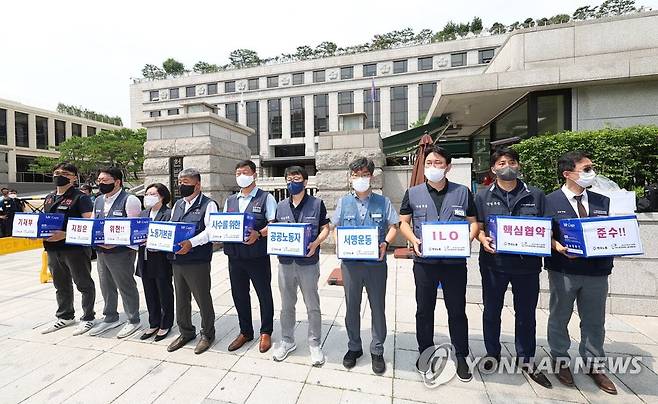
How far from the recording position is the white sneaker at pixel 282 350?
3.67 meters

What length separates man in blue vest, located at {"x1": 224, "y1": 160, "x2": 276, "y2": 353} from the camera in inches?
154

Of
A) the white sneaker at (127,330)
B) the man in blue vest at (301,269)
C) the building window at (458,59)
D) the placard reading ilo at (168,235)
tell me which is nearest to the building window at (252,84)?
the building window at (458,59)

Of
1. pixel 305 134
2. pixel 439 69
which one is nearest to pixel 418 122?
pixel 439 69

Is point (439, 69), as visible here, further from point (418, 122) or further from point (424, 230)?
point (424, 230)

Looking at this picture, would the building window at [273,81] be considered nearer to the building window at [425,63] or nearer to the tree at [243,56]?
the tree at [243,56]

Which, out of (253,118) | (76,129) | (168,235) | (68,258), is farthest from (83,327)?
(76,129)

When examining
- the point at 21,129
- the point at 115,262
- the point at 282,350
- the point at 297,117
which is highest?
the point at 297,117

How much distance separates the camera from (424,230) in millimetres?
3125

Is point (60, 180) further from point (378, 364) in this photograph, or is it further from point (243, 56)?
point (243, 56)

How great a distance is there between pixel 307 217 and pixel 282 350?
1.58m

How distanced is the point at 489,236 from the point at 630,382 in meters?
1.97

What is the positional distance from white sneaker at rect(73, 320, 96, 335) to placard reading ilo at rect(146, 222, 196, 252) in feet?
5.88

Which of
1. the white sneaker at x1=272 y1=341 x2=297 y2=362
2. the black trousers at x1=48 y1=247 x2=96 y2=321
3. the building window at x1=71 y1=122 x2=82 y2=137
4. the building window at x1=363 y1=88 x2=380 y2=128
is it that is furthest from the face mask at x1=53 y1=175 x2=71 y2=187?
the building window at x1=71 y1=122 x2=82 y2=137

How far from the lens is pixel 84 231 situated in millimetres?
4262
